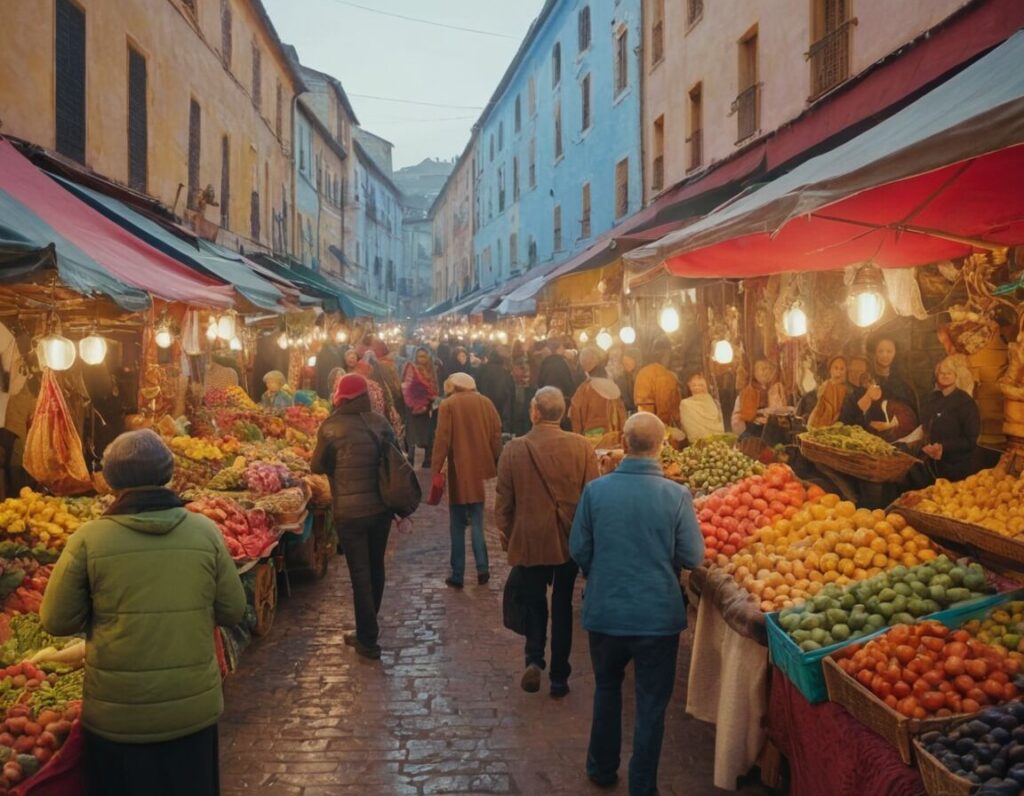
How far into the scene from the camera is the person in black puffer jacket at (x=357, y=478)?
6418mm

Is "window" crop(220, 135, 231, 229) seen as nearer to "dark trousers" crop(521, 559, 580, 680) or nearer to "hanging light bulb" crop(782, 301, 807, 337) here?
"hanging light bulb" crop(782, 301, 807, 337)

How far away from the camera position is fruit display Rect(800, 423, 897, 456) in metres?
7.21

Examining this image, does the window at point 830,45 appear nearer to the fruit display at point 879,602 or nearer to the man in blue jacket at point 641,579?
the fruit display at point 879,602

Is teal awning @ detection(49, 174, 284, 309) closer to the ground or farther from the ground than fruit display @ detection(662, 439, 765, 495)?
farther from the ground

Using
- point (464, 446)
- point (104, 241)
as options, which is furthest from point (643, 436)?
point (104, 241)

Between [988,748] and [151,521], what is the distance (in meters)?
3.29

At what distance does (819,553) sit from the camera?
17.1 feet

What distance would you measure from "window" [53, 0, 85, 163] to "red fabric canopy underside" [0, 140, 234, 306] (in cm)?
219

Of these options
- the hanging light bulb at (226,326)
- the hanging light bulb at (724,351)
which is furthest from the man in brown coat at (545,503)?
the hanging light bulb at (226,326)

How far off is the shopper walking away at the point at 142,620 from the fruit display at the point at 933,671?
9.43 ft

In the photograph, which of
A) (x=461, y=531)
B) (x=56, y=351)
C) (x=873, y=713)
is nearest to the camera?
(x=873, y=713)

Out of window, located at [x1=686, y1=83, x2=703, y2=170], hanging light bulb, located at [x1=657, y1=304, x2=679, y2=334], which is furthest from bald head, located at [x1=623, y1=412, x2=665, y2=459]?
window, located at [x1=686, y1=83, x2=703, y2=170]

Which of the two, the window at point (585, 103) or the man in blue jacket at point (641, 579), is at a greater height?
the window at point (585, 103)

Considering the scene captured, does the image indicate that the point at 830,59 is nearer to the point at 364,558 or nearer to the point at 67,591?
the point at 364,558
